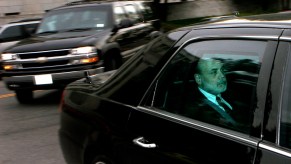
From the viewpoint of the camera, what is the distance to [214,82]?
268 cm

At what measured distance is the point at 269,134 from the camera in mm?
2170

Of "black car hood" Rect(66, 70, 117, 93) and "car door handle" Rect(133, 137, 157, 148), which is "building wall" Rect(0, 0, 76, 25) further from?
"car door handle" Rect(133, 137, 157, 148)

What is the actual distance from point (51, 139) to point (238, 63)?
409 centimetres

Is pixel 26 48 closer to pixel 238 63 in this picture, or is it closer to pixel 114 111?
pixel 114 111

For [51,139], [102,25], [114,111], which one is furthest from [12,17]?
[114,111]

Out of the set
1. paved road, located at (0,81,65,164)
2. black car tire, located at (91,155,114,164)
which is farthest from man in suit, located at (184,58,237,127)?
paved road, located at (0,81,65,164)

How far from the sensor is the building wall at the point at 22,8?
2689 cm

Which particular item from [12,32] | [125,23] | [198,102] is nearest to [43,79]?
[125,23]

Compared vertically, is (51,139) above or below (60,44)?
below

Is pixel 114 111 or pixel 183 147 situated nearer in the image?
pixel 183 147

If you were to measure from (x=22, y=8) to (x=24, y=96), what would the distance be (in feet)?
66.6

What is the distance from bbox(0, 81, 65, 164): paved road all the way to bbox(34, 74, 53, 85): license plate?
460 mm

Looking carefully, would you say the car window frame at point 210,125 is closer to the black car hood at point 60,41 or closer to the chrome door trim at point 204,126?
the chrome door trim at point 204,126

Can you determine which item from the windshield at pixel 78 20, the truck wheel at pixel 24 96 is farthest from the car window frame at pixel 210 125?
the truck wheel at pixel 24 96
